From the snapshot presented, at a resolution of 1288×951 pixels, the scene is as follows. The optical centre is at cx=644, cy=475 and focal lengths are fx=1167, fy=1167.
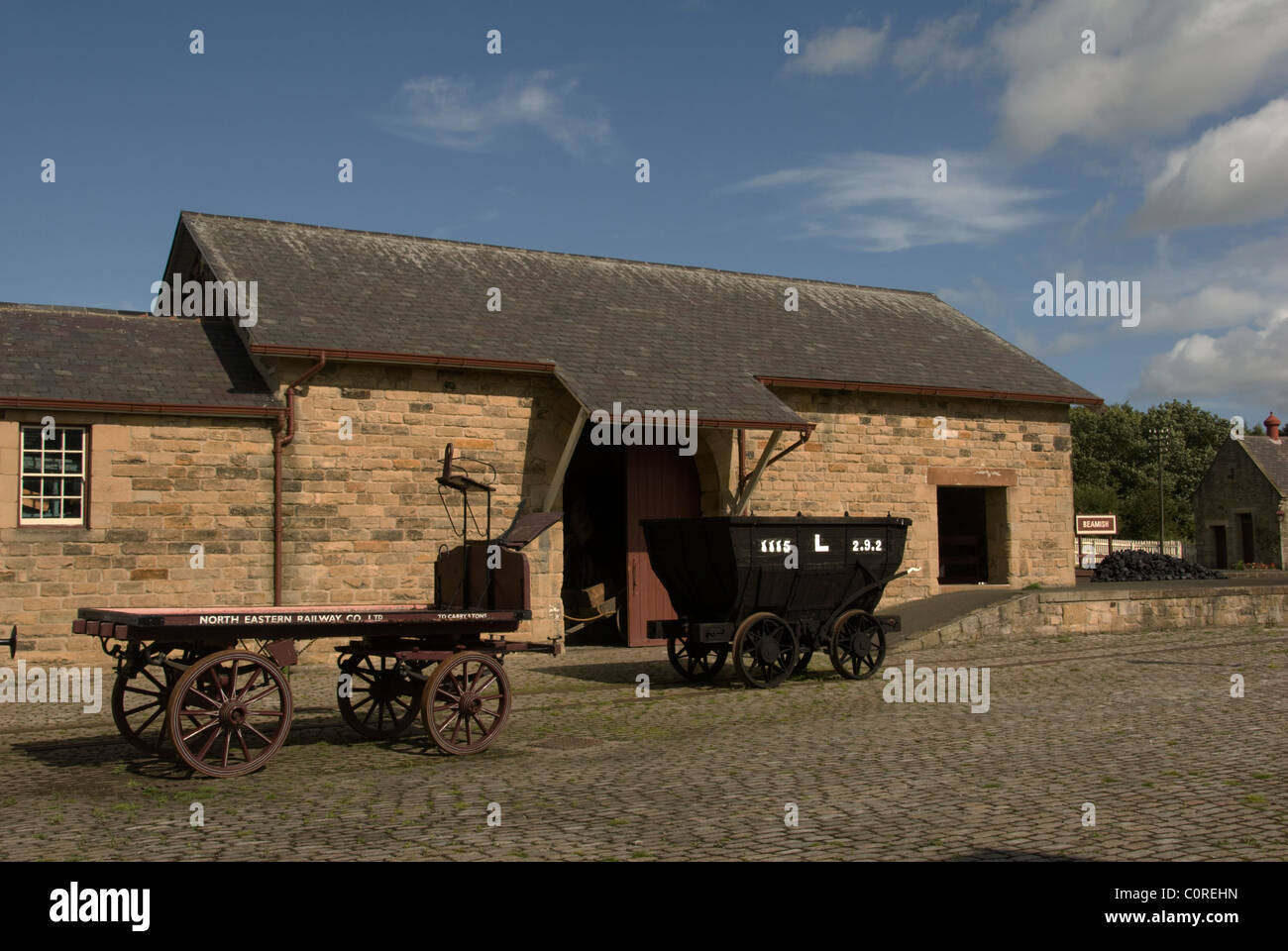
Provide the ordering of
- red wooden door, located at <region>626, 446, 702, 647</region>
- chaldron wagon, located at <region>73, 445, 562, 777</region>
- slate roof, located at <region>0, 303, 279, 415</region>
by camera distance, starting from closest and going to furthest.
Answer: chaldron wagon, located at <region>73, 445, 562, 777</region> → slate roof, located at <region>0, 303, 279, 415</region> → red wooden door, located at <region>626, 446, 702, 647</region>

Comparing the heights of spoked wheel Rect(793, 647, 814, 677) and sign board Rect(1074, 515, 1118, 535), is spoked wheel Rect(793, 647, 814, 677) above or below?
below

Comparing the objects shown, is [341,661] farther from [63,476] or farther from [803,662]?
[63,476]

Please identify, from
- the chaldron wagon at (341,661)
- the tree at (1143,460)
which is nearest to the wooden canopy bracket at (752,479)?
the chaldron wagon at (341,661)

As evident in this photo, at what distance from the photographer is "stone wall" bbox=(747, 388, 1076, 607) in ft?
63.9

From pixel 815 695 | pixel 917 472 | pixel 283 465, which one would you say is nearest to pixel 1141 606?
pixel 917 472

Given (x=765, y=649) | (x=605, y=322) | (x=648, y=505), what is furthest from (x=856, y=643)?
(x=605, y=322)

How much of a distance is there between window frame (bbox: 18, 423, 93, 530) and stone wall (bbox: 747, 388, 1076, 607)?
31.4 feet

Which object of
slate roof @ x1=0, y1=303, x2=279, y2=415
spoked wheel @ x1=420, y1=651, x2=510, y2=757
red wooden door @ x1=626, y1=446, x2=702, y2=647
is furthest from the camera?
red wooden door @ x1=626, y1=446, x2=702, y2=647

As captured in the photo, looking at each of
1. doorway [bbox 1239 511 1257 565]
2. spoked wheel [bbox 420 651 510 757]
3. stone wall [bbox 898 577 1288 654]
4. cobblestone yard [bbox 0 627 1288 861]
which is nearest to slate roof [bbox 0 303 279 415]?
cobblestone yard [bbox 0 627 1288 861]

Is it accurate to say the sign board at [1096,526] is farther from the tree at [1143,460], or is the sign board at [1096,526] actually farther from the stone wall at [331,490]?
the tree at [1143,460]

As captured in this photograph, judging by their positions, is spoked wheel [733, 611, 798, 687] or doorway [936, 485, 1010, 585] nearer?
spoked wheel [733, 611, 798, 687]

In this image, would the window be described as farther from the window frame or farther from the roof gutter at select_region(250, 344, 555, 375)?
the roof gutter at select_region(250, 344, 555, 375)

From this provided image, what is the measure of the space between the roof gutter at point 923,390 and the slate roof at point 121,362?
806 cm

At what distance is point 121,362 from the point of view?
15.5m
